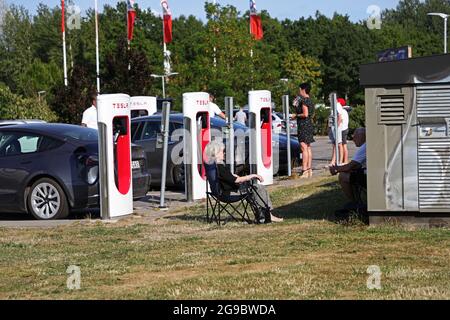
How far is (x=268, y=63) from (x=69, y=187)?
3232 cm

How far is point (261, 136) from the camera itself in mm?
19250

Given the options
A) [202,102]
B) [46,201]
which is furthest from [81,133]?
[202,102]

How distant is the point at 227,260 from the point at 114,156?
16.9 feet

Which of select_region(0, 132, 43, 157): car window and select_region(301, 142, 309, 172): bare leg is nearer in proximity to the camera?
select_region(0, 132, 43, 157): car window

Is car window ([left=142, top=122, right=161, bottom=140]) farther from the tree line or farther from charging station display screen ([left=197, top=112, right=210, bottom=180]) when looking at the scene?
the tree line

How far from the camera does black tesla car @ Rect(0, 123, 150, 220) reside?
14.4 metres

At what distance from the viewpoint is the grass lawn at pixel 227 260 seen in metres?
8.01

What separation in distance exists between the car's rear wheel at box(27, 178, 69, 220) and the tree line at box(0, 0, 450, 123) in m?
24.5

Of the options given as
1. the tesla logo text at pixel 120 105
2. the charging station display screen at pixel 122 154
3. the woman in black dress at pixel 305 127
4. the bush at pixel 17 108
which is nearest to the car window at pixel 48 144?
the charging station display screen at pixel 122 154

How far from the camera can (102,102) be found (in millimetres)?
14266

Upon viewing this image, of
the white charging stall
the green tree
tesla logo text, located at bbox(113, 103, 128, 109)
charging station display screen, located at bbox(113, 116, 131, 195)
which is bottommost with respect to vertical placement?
charging station display screen, located at bbox(113, 116, 131, 195)

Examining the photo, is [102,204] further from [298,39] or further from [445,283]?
[298,39]
